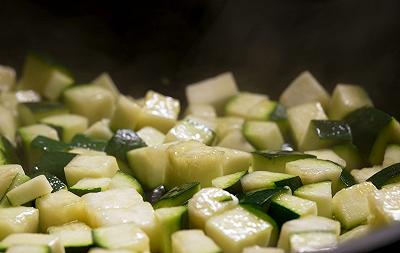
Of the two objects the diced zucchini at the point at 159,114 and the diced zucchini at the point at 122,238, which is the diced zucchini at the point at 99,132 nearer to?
the diced zucchini at the point at 159,114

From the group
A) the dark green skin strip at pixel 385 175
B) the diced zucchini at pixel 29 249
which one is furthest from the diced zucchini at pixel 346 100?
the diced zucchini at pixel 29 249

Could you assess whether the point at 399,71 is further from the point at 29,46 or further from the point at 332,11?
the point at 29,46

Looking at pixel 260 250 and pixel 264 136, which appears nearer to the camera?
pixel 260 250

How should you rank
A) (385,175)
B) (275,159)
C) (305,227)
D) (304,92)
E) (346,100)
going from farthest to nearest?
(304,92), (346,100), (275,159), (385,175), (305,227)

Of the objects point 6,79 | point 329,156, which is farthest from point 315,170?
point 6,79

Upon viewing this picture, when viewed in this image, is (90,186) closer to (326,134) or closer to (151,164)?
(151,164)

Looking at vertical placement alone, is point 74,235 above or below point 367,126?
below

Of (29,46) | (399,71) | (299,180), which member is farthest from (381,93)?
(29,46)
